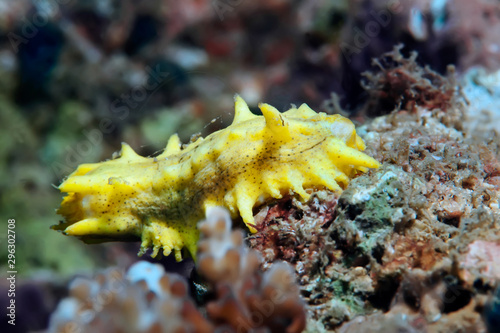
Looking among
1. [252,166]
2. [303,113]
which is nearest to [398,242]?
[252,166]

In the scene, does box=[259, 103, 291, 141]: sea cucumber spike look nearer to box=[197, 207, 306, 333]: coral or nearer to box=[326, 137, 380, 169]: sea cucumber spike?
box=[326, 137, 380, 169]: sea cucumber spike

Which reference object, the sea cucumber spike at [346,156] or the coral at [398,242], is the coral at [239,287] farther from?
the sea cucumber spike at [346,156]

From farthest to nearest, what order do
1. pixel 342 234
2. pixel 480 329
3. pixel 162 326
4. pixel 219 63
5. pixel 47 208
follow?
1. pixel 47 208
2. pixel 219 63
3. pixel 342 234
4. pixel 480 329
5. pixel 162 326

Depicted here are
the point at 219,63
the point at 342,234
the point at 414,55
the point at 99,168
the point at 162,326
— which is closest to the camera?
the point at 162,326

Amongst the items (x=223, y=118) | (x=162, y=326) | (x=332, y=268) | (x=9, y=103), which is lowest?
(x=9, y=103)

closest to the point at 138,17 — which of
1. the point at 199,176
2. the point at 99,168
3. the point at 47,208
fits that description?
the point at 99,168

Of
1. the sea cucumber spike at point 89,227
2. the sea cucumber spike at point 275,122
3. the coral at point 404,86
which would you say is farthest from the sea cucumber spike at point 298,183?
the coral at point 404,86

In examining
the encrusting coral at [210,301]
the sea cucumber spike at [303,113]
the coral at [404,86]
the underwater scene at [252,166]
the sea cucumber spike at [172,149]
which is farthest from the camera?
the coral at [404,86]

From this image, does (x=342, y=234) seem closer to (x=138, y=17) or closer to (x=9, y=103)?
(x=138, y=17)
